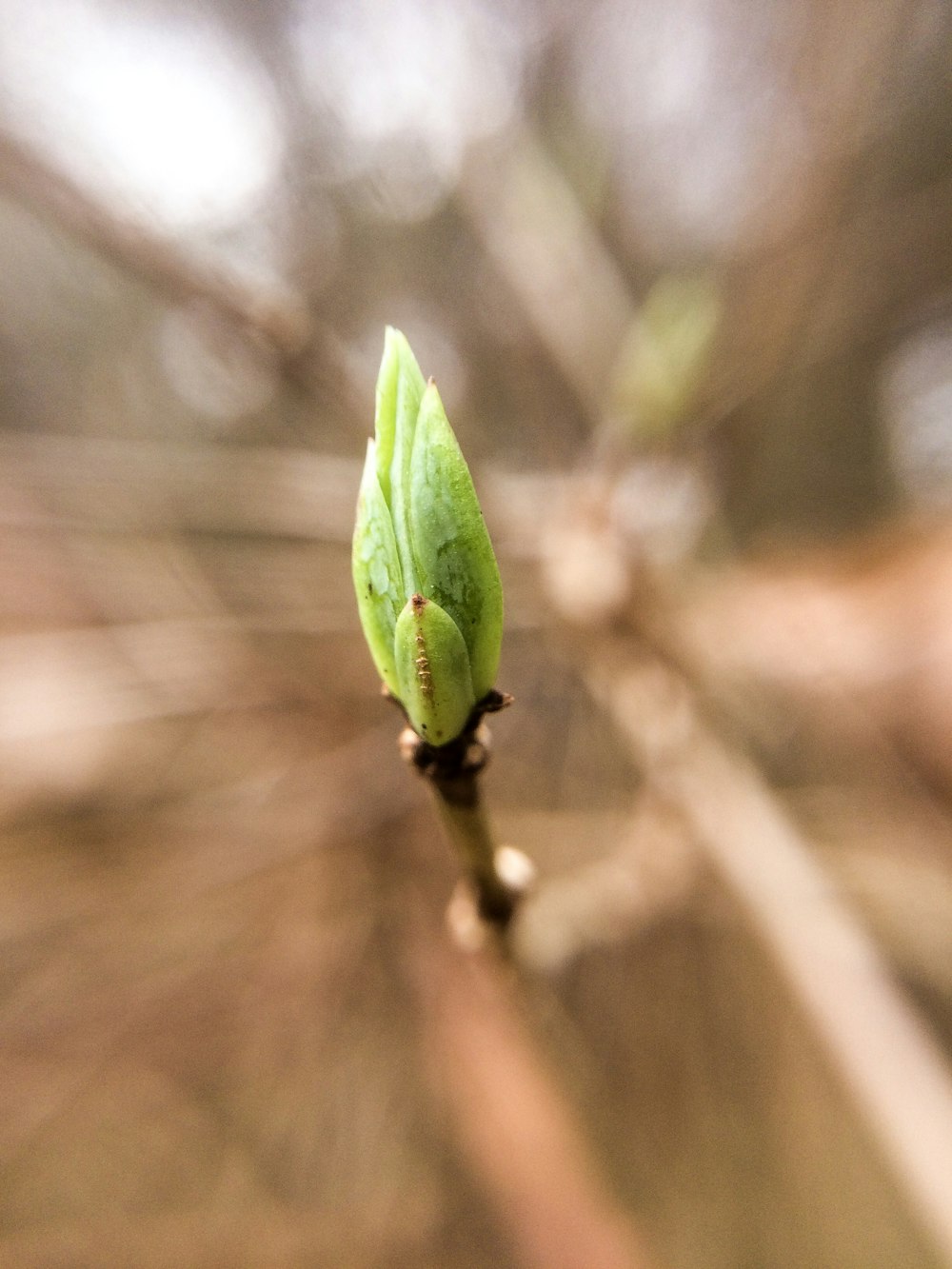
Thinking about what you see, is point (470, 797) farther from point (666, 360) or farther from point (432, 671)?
point (666, 360)

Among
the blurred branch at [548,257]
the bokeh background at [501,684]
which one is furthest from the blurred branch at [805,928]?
the blurred branch at [548,257]

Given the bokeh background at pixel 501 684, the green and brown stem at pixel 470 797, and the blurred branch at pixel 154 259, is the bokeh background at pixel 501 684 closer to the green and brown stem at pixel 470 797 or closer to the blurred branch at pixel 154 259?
the blurred branch at pixel 154 259

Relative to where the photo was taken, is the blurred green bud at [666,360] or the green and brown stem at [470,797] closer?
the green and brown stem at [470,797]

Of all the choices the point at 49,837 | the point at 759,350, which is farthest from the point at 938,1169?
the point at 49,837

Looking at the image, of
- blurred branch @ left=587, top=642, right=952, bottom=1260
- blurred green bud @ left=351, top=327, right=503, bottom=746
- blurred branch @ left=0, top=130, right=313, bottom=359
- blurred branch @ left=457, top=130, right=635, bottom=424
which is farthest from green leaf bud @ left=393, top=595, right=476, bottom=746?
blurred branch @ left=457, top=130, right=635, bottom=424

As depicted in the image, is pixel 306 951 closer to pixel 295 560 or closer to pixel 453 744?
pixel 295 560
